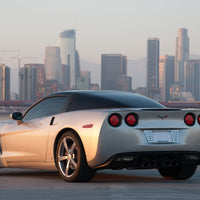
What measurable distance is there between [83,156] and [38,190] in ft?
3.14

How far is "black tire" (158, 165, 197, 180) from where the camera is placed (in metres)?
8.73

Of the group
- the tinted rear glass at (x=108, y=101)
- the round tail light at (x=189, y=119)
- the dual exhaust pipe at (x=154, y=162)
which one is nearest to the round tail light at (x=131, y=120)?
the dual exhaust pipe at (x=154, y=162)

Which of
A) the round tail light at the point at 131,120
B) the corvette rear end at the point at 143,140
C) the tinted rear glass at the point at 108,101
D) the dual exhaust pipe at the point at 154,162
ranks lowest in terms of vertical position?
the dual exhaust pipe at the point at 154,162

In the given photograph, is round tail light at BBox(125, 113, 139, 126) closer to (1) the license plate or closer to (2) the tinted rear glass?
(1) the license plate

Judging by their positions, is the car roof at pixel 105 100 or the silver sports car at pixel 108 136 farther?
the car roof at pixel 105 100

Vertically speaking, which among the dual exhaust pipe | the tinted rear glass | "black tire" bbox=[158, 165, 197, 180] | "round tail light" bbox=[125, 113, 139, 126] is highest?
the tinted rear glass

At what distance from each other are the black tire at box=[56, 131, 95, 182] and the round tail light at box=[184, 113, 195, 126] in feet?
4.55

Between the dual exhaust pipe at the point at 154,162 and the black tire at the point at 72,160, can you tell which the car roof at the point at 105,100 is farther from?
the dual exhaust pipe at the point at 154,162

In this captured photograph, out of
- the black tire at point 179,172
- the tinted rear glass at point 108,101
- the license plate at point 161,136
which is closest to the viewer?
the license plate at point 161,136

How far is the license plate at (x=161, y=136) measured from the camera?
7703 mm

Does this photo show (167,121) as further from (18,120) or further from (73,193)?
(18,120)

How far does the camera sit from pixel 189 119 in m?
8.04

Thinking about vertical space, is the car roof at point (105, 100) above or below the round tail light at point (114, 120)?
above

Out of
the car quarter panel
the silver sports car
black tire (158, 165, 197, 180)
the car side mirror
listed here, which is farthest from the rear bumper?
the car side mirror
